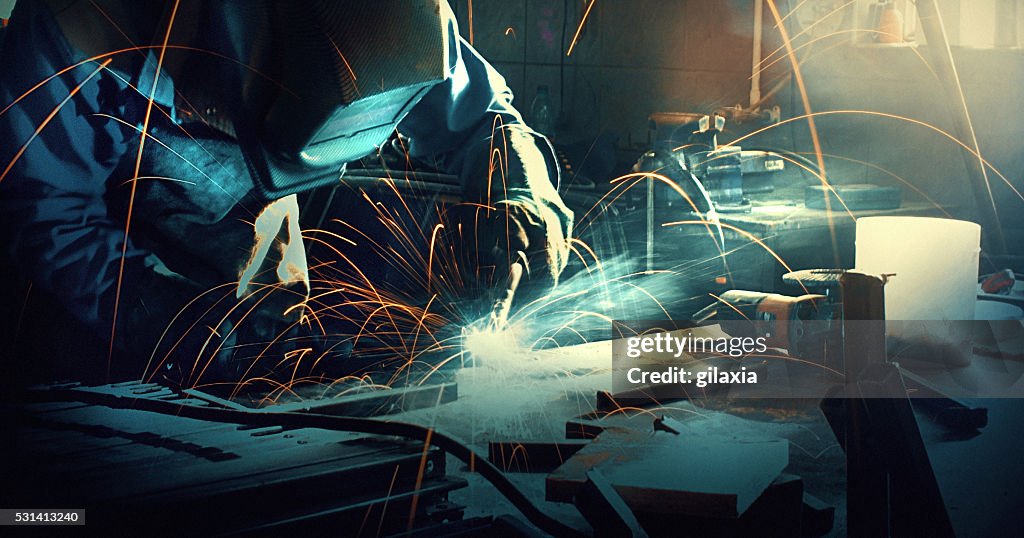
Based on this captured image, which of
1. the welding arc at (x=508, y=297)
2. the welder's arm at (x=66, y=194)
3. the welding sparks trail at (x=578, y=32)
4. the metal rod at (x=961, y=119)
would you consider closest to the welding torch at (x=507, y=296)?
the welding arc at (x=508, y=297)

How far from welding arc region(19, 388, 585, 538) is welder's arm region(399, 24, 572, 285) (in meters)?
0.74

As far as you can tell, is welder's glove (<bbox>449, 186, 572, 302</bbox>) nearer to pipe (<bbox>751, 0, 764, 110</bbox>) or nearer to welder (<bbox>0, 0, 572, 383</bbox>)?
welder (<bbox>0, 0, 572, 383</bbox>)

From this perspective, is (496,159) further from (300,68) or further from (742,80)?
(742,80)

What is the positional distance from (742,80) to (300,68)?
13.4 ft

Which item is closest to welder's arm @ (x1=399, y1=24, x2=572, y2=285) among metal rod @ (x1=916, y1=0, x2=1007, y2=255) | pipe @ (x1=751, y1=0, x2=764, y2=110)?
pipe @ (x1=751, y1=0, x2=764, y2=110)

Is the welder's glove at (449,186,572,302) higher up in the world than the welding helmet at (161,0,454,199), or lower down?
lower down

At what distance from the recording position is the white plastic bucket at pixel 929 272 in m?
2.08

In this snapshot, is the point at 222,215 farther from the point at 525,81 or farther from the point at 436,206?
the point at 525,81

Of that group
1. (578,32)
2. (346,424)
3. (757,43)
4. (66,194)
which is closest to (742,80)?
(757,43)

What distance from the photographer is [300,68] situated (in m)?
1.56

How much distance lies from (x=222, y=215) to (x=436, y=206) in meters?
1.22

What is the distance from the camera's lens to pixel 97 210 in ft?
6.99

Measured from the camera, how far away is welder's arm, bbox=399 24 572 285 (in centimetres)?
220

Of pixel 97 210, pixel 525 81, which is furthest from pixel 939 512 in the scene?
pixel 525 81
